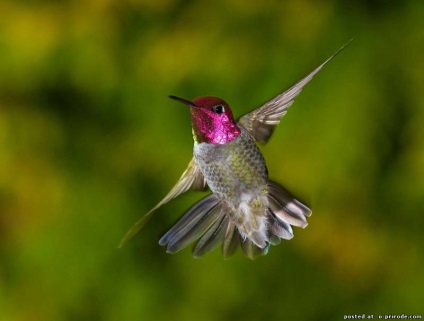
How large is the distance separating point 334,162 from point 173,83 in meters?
0.34

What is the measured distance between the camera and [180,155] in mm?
1164

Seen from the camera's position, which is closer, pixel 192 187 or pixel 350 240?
pixel 192 187

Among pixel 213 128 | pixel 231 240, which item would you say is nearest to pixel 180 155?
pixel 231 240

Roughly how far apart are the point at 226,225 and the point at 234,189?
0.24 feet

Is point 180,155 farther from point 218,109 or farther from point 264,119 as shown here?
point 218,109

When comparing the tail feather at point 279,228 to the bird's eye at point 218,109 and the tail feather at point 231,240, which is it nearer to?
the tail feather at point 231,240

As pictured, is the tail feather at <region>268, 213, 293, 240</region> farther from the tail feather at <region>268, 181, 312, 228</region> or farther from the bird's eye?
the bird's eye

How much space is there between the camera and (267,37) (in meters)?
1.25

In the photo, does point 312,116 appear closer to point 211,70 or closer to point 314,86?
point 314,86

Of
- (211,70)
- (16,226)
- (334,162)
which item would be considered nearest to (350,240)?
(334,162)

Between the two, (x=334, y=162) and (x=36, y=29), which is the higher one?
(x=36, y=29)

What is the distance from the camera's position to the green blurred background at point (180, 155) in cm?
117

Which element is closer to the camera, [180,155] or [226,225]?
[226,225]

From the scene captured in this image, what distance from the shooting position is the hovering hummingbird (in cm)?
58
